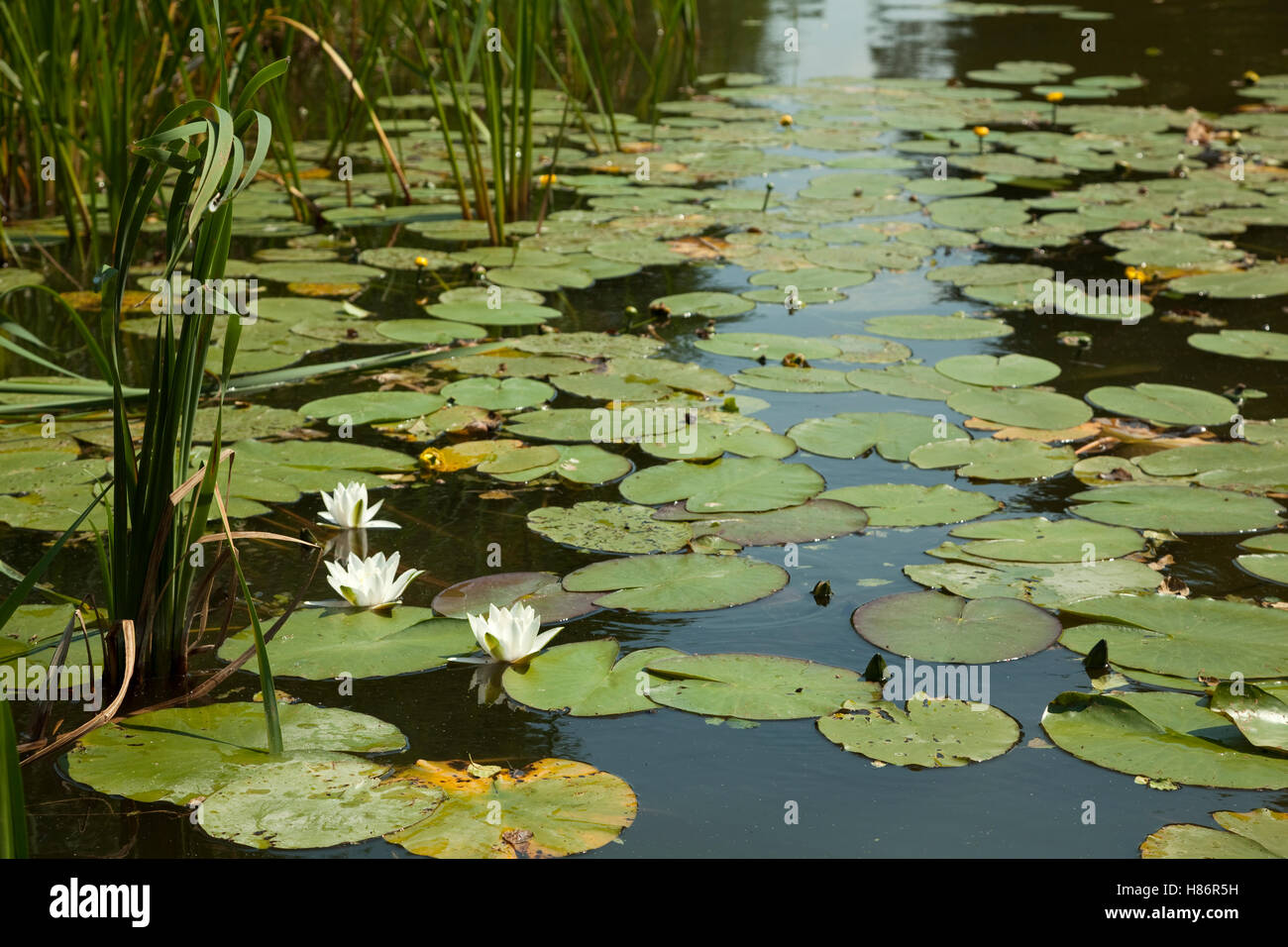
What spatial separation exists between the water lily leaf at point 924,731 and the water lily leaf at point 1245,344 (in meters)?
2.25

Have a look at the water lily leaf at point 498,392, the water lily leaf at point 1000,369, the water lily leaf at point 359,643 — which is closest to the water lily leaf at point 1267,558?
the water lily leaf at point 1000,369

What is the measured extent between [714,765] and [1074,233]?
381 centimetres

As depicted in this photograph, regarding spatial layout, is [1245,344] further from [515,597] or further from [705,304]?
[515,597]

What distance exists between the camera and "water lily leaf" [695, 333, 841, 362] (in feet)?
11.9

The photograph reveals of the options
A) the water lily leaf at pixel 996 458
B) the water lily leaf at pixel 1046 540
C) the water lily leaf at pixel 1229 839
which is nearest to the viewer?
the water lily leaf at pixel 1229 839

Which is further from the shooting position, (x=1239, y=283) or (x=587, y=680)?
(x=1239, y=283)

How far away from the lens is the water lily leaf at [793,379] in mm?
3371

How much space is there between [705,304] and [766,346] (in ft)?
1.56

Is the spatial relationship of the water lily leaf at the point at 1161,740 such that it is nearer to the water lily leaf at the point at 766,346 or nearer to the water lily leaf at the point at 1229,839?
the water lily leaf at the point at 1229,839

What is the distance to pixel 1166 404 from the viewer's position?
318cm

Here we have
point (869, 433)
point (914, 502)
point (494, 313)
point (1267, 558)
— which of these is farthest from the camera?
point (494, 313)

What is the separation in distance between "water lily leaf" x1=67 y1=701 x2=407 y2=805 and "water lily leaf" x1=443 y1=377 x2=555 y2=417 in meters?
1.46

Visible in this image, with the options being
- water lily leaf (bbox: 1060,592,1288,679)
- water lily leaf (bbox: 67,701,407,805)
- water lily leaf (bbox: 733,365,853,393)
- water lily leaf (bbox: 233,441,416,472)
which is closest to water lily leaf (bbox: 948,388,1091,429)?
water lily leaf (bbox: 733,365,853,393)

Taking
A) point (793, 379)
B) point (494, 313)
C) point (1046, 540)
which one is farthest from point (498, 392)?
point (1046, 540)
